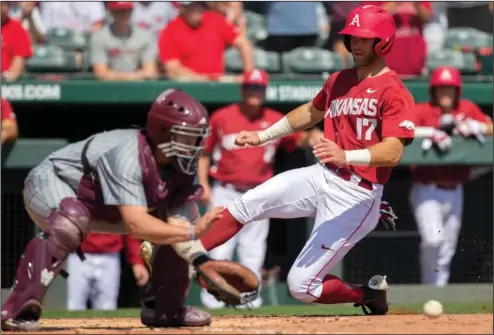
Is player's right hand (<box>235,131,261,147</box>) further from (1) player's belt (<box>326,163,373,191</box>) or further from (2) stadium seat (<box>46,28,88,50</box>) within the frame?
(2) stadium seat (<box>46,28,88,50</box>)

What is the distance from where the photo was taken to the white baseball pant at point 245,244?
1028 cm

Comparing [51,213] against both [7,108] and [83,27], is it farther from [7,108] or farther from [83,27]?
[83,27]

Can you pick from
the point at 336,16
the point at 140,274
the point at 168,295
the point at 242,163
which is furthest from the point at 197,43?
the point at 168,295

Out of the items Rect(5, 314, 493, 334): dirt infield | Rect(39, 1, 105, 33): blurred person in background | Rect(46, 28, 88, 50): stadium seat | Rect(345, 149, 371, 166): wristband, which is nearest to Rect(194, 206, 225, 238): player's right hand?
Rect(5, 314, 493, 334): dirt infield

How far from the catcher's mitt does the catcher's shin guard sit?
2.17 ft

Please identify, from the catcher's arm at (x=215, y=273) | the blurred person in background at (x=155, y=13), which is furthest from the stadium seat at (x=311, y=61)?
the catcher's arm at (x=215, y=273)

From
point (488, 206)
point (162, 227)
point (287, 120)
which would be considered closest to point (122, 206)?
point (162, 227)

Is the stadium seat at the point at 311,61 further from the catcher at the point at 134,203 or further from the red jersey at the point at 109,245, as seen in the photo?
the catcher at the point at 134,203

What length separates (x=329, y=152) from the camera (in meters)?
6.47

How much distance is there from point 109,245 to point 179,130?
4.47 meters

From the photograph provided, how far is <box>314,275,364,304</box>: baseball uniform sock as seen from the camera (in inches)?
285

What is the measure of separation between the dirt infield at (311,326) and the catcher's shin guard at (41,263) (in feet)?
0.47

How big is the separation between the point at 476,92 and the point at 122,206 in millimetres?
5866

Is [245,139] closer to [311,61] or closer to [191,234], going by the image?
[191,234]
